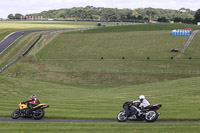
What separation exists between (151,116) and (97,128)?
13.1 feet

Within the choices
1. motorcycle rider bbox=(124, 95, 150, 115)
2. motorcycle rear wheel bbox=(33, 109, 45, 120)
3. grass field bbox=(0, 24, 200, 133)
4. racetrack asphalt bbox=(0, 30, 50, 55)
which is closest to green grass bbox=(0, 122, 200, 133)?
grass field bbox=(0, 24, 200, 133)

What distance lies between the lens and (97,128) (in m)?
21.4

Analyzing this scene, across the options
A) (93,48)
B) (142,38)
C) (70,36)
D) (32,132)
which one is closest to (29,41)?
(70,36)

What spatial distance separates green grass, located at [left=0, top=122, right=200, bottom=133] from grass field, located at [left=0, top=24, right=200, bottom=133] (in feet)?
0.21

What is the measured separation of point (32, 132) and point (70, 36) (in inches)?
3841

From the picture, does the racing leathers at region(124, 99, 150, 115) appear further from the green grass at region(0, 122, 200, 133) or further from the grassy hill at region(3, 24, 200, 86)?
the grassy hill at region(3, 24, 200, 86)

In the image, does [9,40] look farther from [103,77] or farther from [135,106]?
[135,106]

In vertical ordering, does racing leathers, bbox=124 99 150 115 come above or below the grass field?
above

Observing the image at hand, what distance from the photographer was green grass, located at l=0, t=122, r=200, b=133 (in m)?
20.7

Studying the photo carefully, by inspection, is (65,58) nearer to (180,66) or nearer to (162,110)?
(180,66)

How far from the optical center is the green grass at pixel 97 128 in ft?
67.8

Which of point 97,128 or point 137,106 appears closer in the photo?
point 97,128

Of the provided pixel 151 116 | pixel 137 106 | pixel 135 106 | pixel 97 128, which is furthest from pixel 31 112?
pixel 151 116

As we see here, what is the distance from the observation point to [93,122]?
23.1 meters
